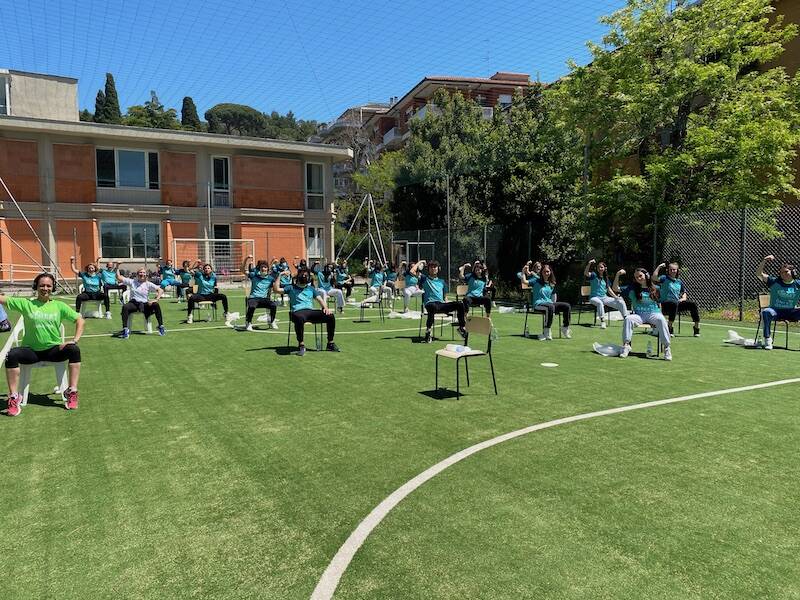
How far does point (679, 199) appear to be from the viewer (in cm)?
1900

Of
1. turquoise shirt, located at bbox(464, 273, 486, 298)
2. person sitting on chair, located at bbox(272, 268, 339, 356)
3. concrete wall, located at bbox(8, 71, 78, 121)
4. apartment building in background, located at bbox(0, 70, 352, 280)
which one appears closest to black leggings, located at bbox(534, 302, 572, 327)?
turquoise shirt, located at bbox(464, 273, 486, 298)

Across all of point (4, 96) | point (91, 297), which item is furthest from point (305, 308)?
point (4, 96)

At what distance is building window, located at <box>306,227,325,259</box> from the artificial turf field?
30.0m

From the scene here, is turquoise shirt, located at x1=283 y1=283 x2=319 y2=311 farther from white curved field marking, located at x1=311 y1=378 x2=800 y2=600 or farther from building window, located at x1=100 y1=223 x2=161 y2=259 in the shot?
building window, located at x1=100 y1=223 x2=161 y2=259

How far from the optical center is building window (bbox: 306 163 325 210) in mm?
38094

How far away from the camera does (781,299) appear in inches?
444

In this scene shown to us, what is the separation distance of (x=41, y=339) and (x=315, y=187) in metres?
32.4

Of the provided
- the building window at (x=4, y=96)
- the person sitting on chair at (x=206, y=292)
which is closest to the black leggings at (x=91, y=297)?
the person sitting on chair at (x=206, y=292)

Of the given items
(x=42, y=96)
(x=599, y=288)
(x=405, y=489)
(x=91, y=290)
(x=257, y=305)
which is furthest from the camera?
(x=42, y=96)

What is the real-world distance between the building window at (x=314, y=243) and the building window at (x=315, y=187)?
143 cm

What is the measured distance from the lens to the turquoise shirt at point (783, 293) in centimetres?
1119

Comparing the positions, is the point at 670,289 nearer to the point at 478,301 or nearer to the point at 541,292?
the point at 541,292

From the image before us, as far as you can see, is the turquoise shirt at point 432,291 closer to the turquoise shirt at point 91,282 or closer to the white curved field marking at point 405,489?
the white curved field marking at point 405,489

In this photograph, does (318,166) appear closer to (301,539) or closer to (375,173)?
(375,173)
